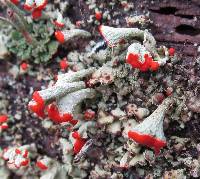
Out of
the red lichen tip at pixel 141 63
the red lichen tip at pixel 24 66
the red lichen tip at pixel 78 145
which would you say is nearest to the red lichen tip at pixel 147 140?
the red lichen tip at pixel 141 63

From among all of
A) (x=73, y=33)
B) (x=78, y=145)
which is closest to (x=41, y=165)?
(x=78, y=145)

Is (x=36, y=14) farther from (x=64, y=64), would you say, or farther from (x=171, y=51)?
(x=171, y=51)

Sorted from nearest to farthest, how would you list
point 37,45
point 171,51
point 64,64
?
point 171,51, point 64,64, point 37,45

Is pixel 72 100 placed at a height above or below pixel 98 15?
below

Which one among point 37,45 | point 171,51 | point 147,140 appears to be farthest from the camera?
point 37,45

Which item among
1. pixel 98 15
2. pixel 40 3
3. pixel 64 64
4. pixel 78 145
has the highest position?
pixel 40 3

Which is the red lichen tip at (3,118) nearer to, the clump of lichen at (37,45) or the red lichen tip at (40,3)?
the clump of lichen at (37,45)

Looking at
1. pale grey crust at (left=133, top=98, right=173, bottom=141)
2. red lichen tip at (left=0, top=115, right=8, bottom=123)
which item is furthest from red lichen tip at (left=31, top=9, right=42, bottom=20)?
pale grey crust at (left=133, top=98, right=173, bottom=141)

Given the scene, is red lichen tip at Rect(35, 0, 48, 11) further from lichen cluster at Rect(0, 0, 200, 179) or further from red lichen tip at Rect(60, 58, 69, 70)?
red lichen tip at Rect(60, 58, 69, 70)

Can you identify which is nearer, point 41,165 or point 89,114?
point 89,114
